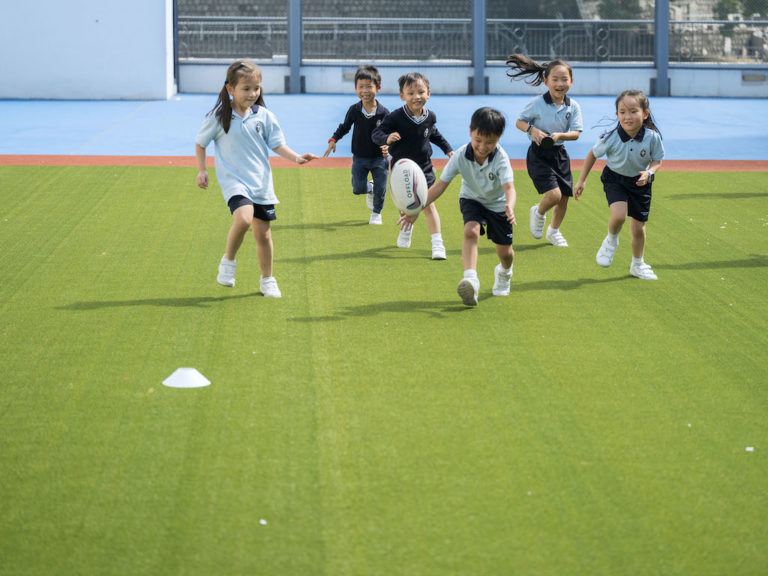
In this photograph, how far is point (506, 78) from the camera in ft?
80.4

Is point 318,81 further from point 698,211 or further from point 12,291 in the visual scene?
point 12,291

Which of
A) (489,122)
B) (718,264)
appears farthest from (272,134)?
(718,264)

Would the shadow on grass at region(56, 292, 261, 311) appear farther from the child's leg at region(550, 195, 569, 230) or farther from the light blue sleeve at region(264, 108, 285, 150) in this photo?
the child's leg at region(550, 195, 569, 230)

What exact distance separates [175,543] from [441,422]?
1.66 metres

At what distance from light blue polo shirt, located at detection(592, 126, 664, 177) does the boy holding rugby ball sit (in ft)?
3.94

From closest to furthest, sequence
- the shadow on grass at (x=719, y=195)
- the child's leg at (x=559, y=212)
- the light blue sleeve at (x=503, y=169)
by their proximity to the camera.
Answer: the light blue sleeve at (x=503, y=169), the child's leg at (x=559, y=212), the shadow on grass at (x=719, y=195)

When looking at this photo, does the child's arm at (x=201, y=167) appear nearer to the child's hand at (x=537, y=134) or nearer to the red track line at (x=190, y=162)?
the child's hand at (x=537, y=134)

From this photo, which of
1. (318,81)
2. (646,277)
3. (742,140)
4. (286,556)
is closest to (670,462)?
(286,556)

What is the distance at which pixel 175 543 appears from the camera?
3793mm

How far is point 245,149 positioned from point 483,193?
5.77 feet

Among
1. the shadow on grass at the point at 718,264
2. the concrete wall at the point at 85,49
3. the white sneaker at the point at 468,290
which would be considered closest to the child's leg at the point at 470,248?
the white sneaker at the point at 468,290

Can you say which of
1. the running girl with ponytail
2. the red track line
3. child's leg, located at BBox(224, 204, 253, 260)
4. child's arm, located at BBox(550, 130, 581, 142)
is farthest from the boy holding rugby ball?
the red track line

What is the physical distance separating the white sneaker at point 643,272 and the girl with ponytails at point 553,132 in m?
1.19

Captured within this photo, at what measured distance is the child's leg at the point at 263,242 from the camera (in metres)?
7.17
